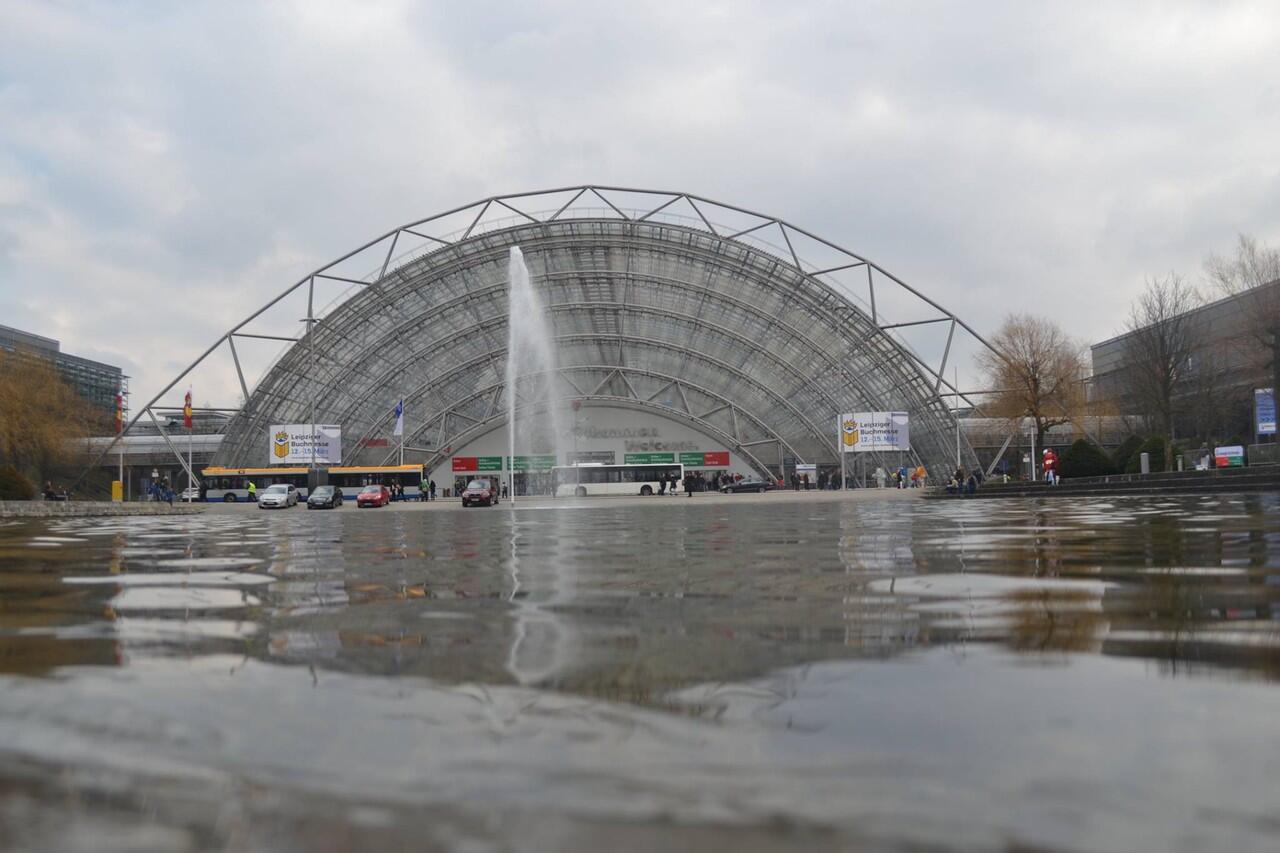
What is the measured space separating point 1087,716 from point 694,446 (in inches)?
3237

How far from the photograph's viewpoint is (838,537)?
52.4 feet

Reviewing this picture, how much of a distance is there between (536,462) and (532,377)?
759cm

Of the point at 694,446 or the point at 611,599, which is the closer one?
the point at 611,599

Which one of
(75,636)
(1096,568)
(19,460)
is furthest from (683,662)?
(19,460)

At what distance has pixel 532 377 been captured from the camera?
79.9 metres

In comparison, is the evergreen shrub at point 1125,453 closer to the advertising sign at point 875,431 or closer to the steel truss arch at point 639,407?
the advertising sign at point 875,431

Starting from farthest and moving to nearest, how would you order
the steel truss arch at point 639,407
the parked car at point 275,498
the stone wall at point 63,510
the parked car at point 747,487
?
the steel truss arch at point 639,407
the parked car at point 747,487
the parked car at point 275,498
the stone wall at point 63,510

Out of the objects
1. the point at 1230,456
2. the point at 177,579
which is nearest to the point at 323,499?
the point at 1230,456

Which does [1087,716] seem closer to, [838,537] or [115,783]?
[115,783]

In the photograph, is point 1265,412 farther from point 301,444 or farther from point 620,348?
point 301,444

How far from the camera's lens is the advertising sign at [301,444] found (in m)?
73.9

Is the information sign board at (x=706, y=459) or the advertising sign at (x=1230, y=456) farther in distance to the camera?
the information sign board at (x=706, y=459)

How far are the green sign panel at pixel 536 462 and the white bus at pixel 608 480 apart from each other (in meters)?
3.37

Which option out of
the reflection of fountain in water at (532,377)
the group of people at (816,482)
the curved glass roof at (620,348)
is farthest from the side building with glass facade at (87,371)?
the group of people at (816,482)
